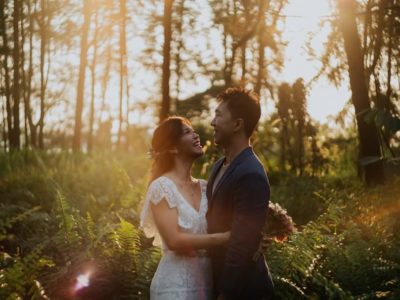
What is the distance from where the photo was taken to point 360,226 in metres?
7.80

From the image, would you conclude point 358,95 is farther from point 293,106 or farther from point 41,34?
point 41,34

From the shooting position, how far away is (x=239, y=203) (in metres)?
3.75

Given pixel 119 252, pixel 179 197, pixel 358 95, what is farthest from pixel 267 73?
pixel 179 197

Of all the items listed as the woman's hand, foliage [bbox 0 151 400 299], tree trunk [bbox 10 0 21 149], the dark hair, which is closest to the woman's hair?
the dark hair

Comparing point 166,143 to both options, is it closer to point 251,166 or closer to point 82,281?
point 251,166

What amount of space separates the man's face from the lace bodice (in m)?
0.56

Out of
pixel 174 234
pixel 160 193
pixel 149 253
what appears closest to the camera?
pixel 174 234

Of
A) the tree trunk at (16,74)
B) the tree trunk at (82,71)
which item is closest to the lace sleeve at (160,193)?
the tree trunk at (16,74)

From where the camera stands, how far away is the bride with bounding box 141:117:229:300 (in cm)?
417

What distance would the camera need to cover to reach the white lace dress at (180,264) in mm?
4277

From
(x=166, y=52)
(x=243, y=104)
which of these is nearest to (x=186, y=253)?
(x=243, y=104)

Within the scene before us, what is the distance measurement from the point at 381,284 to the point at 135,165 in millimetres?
10817

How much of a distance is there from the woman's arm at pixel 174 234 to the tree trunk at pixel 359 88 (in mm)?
6838

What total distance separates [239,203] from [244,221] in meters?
0.11
